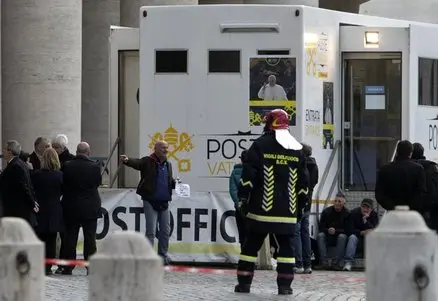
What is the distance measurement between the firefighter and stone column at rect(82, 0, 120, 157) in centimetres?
2209

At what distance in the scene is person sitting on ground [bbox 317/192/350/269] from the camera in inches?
773

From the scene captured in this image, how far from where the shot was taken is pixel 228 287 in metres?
16.0

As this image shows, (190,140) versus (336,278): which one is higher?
(190,140)

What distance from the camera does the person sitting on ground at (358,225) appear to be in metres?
19.7

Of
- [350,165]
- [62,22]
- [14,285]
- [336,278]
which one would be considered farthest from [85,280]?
[62,22]

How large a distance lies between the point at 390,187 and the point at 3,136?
11.8 metres

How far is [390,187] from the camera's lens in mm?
15992

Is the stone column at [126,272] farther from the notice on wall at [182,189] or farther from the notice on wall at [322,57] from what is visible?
the notice on wall at [322,57]

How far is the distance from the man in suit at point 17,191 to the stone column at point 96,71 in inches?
762

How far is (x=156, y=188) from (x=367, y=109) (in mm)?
3246

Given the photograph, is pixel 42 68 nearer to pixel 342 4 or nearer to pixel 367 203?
pixel 367 203

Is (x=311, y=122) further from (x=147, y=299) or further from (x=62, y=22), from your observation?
(x=147, y=299)

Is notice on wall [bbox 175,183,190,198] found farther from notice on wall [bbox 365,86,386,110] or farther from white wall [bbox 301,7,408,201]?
notice on wall [bbox 365,86,386,110]

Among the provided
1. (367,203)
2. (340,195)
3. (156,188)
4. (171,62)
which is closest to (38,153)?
(156,188)
